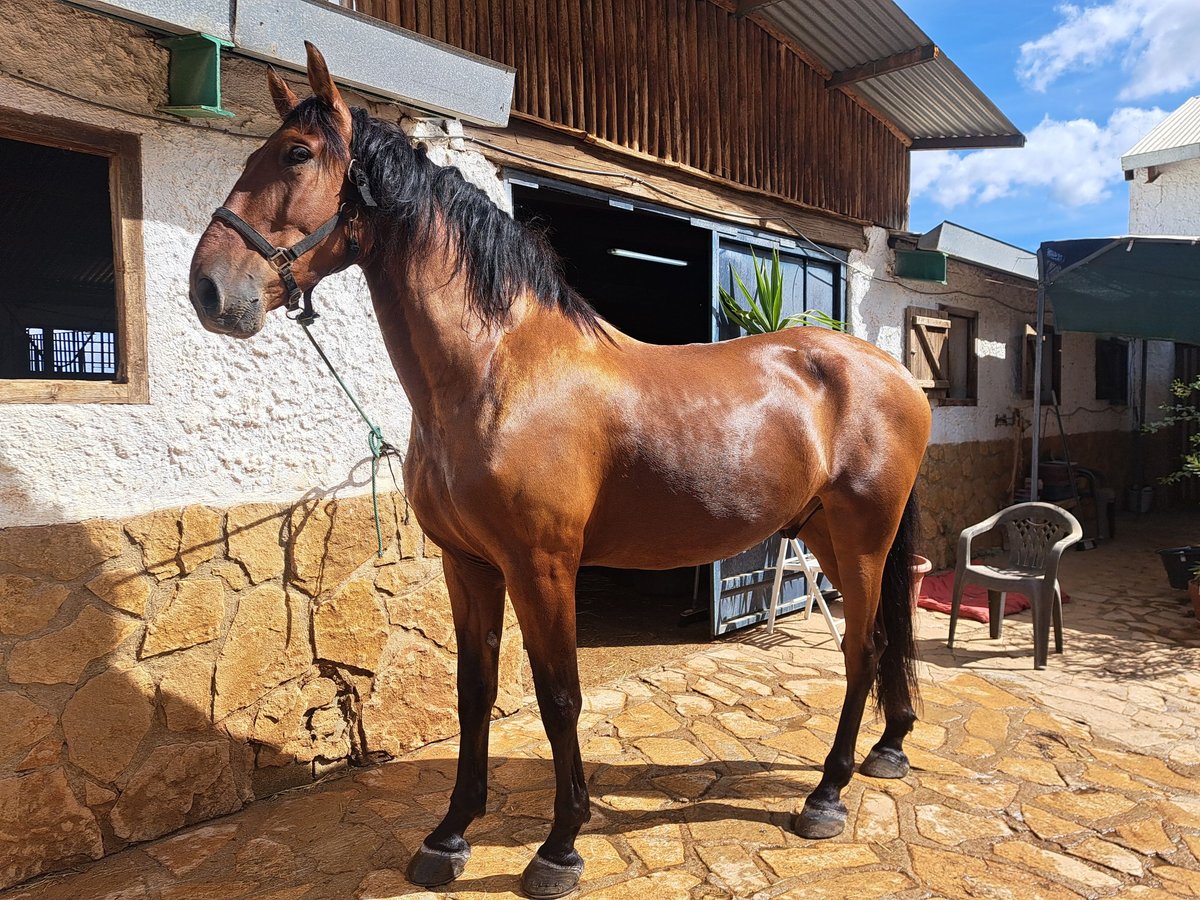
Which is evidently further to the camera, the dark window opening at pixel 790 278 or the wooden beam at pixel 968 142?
the wooden beam at pixel 968 142

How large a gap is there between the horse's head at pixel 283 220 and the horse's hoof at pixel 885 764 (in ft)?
8.95

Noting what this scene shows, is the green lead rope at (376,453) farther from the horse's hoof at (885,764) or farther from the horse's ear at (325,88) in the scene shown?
the horse's hoof at (885,764)

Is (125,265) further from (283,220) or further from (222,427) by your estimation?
(283,220)

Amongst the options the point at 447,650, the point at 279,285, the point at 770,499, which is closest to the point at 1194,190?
the point at 770,499

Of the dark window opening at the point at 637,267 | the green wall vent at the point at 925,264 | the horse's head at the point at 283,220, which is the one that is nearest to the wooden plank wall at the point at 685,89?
the green wall vent at the point at 925,264

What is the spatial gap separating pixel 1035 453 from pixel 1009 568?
6.25ft

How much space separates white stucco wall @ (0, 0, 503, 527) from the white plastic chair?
373cm

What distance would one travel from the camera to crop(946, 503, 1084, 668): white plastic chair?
437 centimetres

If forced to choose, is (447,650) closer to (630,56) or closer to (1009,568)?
(630,56)

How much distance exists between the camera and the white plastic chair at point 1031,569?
437 cm

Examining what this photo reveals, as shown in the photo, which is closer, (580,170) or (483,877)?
(483,877)

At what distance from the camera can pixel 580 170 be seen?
3.95m

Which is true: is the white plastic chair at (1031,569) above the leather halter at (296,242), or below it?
below

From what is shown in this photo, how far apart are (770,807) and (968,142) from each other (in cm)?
631
